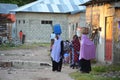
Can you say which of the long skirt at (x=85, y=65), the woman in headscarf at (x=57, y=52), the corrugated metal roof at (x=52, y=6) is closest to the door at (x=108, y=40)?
the woman in headscarf at (x=57, y=52)

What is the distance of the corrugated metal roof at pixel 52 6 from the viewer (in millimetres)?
43797

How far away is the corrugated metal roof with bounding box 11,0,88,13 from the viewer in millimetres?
43797

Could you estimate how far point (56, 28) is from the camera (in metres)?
15.2

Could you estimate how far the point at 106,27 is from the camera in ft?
63.8

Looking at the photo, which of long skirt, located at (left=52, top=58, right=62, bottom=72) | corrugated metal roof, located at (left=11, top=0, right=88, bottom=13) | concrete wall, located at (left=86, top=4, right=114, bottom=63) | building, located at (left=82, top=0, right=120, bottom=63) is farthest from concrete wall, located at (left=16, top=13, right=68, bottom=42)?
long skirt, located at (left=52, top=58, right=62, bottom=72)

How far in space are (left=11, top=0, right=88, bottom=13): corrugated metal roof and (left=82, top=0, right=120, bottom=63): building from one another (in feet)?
70.1

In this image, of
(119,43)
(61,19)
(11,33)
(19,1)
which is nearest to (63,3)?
(61,19)

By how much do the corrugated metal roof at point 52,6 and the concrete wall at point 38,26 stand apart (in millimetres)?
659

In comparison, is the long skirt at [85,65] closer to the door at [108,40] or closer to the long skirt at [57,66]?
the long skirt at [57,66]

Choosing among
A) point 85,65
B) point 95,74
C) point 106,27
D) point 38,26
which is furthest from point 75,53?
point 38,26

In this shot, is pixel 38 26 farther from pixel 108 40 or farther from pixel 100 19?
pixel 108 40

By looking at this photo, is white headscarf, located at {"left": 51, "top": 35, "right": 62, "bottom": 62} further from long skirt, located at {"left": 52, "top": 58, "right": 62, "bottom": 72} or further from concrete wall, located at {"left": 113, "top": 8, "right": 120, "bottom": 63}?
concrete wall, located at {"left": 113, "top": 8, "right": 120, "bottom": 63}

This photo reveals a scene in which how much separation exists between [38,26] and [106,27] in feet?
82.0

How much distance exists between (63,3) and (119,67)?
101ft
